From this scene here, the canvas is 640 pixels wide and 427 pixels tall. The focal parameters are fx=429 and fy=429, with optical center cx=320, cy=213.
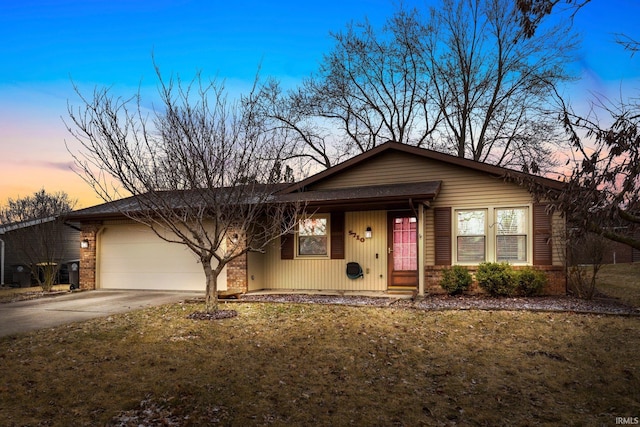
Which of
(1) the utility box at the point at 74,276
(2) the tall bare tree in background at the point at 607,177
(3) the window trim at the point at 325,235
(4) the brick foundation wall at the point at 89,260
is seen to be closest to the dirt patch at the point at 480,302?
(3) the window trim at the point at 325,235

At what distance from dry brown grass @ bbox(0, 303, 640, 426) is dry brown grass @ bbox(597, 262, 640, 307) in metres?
3.94

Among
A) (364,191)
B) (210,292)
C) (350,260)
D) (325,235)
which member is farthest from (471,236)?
(210,292)

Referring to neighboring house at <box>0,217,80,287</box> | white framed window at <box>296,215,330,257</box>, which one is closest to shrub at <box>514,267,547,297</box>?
white framed window at <box>296,215,330,257</box>

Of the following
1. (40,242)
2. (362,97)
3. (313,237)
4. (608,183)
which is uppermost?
(362,97)

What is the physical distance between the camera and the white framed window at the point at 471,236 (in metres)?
11.1

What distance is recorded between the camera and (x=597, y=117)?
428 centimetres

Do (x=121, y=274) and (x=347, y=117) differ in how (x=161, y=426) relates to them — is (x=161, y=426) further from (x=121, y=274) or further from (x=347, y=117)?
(x=347, y=117)

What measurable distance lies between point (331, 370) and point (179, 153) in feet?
16.7

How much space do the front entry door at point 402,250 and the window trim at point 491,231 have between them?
1.00 meters

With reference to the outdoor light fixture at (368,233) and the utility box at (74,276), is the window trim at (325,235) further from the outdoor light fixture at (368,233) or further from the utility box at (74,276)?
the utility box at (74,276)

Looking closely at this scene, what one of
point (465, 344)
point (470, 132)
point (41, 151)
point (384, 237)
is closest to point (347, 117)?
point (470, 132)

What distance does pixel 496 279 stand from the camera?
10336 mm

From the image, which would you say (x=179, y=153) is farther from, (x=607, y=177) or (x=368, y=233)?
(x=607, y=177)

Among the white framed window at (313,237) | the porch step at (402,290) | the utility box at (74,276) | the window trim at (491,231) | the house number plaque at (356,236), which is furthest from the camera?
the utility box at (74,276)
